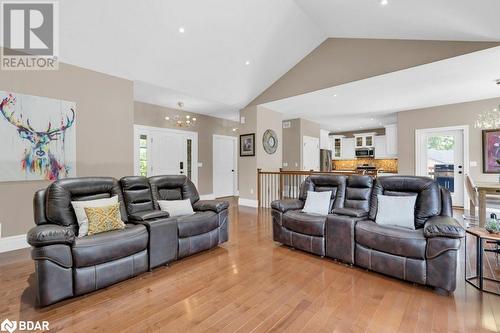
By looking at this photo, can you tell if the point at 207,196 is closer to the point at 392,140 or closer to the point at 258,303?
the point at 258,303

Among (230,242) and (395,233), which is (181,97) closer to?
(230,242)

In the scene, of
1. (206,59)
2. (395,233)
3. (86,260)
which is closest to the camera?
(86,260)

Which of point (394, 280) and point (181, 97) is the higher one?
point (181, 97)

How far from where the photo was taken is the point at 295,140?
813 centimetres

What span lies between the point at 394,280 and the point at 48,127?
5035mm

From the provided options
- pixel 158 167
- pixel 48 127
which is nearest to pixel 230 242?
pixel 48 127

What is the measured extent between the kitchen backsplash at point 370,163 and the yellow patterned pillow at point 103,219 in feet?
30.4

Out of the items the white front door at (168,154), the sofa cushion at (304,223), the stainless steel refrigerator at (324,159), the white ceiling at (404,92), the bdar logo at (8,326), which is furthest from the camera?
the stainless steel refrigerator at (324,159)

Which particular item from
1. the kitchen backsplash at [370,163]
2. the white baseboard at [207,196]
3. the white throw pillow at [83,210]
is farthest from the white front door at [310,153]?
the white throw pillow at [83,210]

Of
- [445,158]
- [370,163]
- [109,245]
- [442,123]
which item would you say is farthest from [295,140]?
[109,245]

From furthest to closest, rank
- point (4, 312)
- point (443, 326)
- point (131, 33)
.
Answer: point (131, 33), point (4, 312), point (443, 326)

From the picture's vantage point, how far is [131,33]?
3.55 meters

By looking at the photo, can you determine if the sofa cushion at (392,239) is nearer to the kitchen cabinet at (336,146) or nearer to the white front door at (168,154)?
the white front door at (168,154)

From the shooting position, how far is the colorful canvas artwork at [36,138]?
3.28 m
